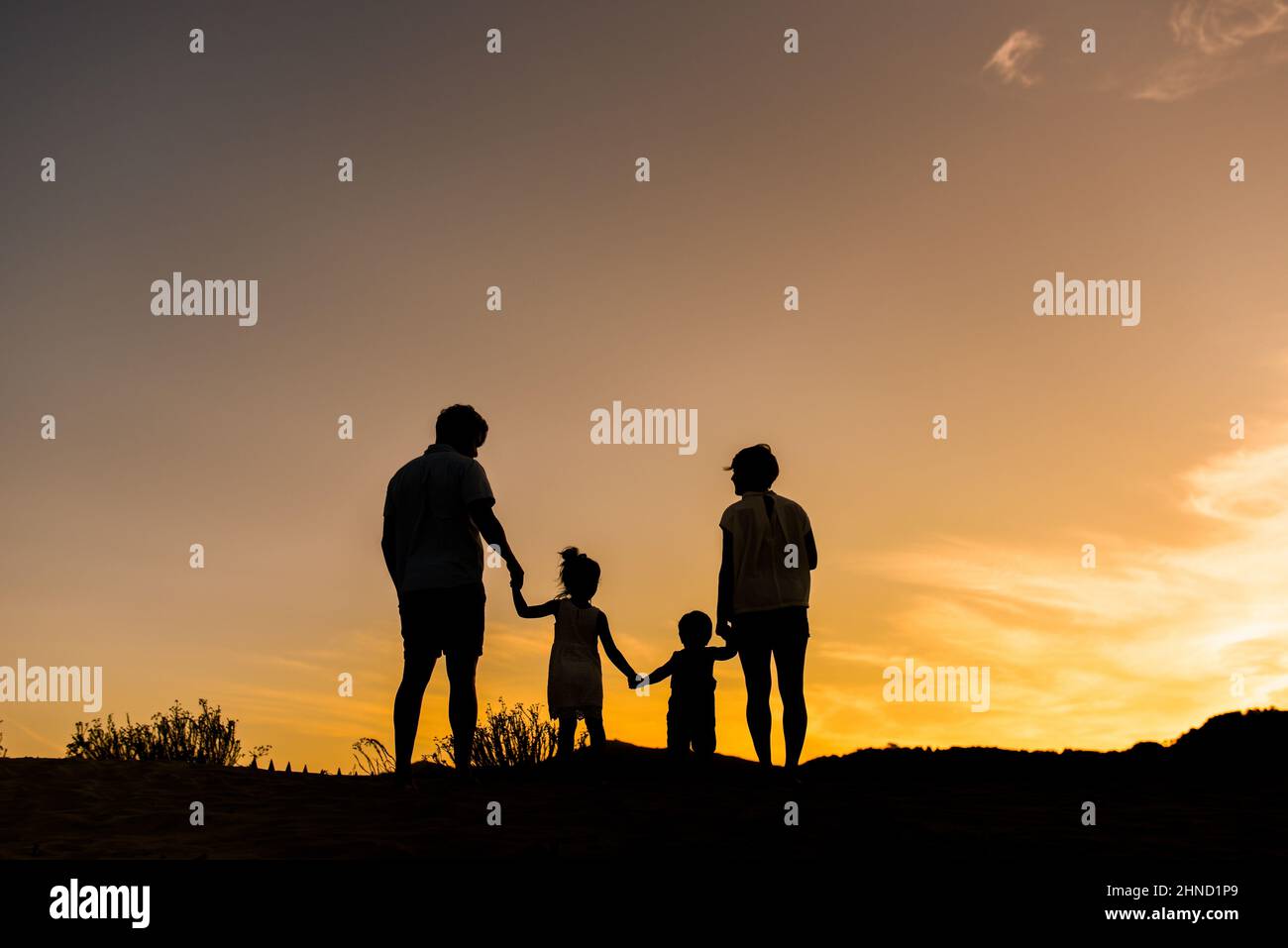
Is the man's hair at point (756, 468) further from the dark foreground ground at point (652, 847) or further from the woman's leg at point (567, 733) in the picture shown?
the woman's leg at point (567, 733)

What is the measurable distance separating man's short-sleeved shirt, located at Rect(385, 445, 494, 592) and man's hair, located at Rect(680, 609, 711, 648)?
9.55 ft

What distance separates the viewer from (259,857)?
557 centimetres

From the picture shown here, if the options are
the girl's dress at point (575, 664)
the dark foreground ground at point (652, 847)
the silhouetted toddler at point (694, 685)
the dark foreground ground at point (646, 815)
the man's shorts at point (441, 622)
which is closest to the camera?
the dark foreground ground at point (652, 847)

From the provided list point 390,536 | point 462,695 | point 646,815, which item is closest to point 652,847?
point 646,815

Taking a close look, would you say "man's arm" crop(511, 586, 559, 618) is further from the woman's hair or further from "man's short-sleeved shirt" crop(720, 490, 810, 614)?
"man's short-sleeved shirt" crop(720, 490, 810, 614)

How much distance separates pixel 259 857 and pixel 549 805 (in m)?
2.13

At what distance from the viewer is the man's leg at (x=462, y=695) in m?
7.54

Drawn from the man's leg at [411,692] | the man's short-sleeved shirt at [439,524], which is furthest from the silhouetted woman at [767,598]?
the man's leg at [411,692]

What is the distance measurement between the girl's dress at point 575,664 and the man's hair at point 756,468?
2.01 meters

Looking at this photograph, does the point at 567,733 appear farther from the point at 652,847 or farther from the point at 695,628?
the point at 652,847
